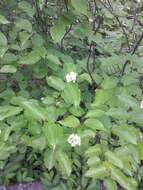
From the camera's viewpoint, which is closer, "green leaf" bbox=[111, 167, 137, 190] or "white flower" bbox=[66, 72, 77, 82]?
"green leaf" bbox=[111, 167, 137, 190]

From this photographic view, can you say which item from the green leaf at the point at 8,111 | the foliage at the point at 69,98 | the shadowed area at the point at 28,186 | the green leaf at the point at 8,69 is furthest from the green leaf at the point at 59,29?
the shadowed area at the point at 28,186

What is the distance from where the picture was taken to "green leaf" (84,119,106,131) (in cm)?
146

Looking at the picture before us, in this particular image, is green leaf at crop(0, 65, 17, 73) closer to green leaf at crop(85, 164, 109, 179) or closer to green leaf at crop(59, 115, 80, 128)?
green leaf at crop(59, 115, 80, 128)

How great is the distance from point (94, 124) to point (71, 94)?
0.54 ft

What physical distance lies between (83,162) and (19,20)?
0.76 metres

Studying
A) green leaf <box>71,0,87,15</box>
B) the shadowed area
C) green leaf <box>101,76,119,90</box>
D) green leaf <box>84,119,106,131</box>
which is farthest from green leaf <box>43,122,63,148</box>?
the shadowed area

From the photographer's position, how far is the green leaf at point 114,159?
1.44 meters

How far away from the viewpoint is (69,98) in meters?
1.56

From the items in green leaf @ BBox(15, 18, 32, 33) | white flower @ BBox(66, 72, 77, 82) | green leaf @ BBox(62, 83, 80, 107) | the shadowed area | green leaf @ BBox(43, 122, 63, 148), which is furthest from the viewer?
the shadowed area

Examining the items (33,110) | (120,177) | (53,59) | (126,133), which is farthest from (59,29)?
(120,177)

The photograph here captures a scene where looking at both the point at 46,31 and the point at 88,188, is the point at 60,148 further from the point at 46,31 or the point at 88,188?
the point at 46,31

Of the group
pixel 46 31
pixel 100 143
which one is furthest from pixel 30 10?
pixel 100 143

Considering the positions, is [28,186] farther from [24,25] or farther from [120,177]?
[24,25]

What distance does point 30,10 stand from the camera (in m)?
1.76
